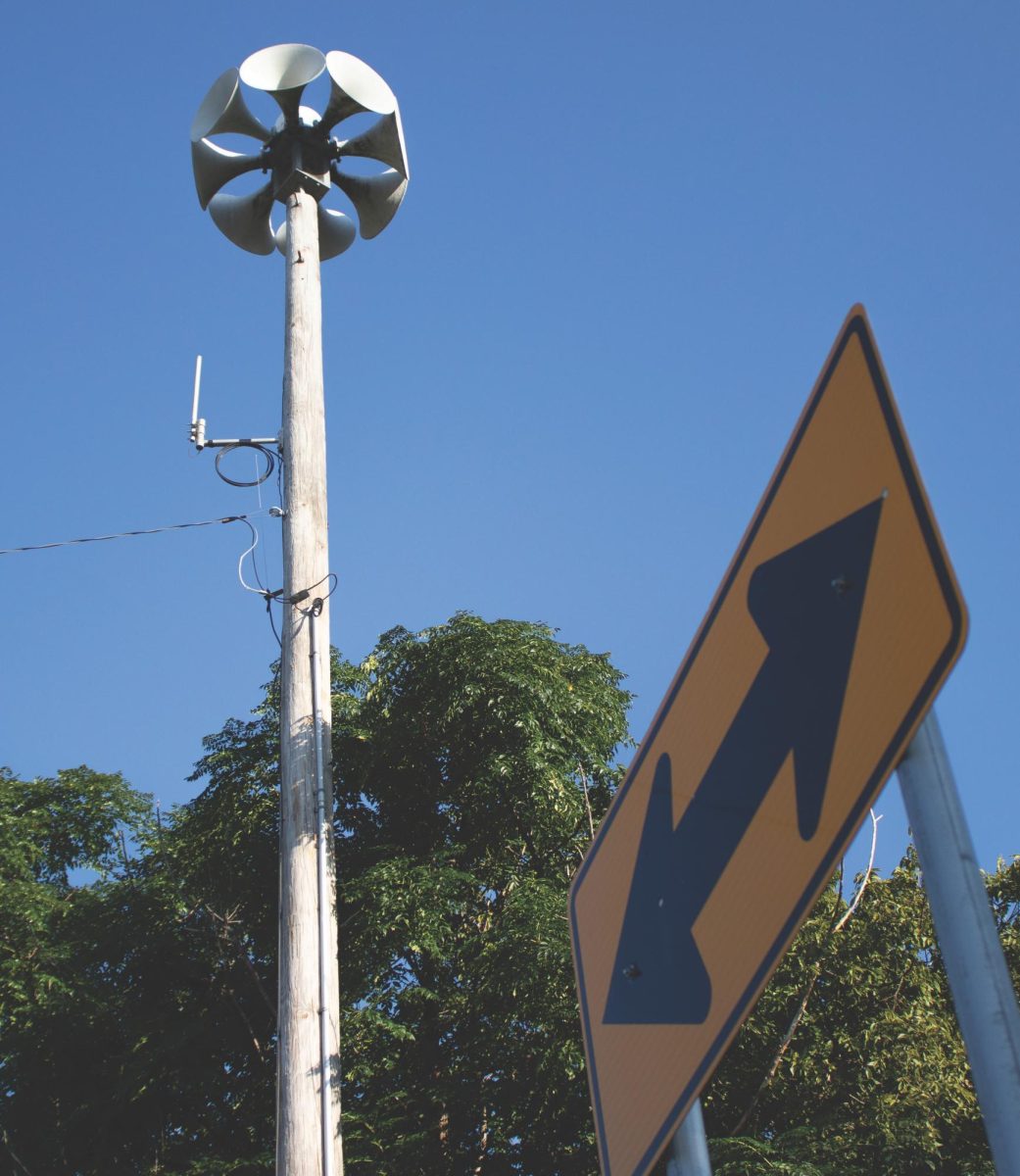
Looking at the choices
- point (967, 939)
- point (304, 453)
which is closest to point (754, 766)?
point (967, 939)

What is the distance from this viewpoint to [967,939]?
1.33 m

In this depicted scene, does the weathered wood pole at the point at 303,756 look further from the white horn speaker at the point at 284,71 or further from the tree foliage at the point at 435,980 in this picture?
the tree foliage at the point at 435,980

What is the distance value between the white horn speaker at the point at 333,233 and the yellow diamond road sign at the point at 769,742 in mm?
9222

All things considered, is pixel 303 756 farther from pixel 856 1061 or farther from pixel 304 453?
pixel 856 1061

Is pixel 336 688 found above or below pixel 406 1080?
above

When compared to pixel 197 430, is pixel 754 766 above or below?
below

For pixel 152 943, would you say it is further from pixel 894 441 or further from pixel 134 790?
pixel 894 441

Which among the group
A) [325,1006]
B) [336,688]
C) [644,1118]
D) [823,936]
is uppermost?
[336,688]

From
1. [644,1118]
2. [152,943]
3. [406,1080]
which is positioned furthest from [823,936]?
[644,1118]

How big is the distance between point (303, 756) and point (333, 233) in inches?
199

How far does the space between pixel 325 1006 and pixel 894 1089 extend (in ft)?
22.4

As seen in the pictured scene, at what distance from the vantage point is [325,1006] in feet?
21.5

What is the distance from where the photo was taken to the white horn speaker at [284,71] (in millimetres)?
9398

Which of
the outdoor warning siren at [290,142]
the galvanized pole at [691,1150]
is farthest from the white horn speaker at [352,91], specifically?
the galvanized pole at [691,1150]
